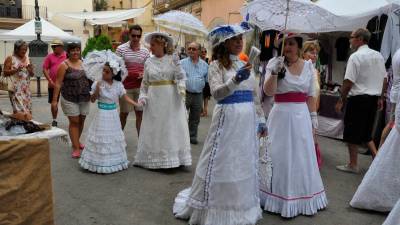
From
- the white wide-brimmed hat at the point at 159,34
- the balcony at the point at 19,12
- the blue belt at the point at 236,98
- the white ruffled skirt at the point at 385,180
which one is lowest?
the white ruffled skirt at the point at 385,180

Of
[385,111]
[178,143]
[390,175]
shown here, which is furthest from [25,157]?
[385,111]

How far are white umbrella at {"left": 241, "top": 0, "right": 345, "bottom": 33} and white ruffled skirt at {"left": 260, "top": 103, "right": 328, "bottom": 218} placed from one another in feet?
3.06

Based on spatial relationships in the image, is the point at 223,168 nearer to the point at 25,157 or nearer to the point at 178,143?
the point at 25,157

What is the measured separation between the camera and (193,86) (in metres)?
7.65

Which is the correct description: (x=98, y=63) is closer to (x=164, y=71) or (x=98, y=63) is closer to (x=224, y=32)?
(x=164, y=71)

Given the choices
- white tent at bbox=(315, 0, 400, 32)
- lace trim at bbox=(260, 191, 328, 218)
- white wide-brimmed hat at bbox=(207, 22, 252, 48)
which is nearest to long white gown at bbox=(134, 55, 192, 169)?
lace trim at bbox=(260, 191, 328, 218)

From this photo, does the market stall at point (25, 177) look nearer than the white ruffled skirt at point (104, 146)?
Yes

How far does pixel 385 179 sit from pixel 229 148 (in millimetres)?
1768

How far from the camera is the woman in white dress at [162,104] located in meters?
5.54

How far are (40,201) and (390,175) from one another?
10.7ft

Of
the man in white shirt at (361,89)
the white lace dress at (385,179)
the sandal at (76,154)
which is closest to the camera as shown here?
the white lace dress at (385,179)

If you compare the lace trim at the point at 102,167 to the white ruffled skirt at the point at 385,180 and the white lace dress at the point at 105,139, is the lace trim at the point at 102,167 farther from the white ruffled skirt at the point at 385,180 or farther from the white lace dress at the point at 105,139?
the white ruffled skirt at the point at 385,180

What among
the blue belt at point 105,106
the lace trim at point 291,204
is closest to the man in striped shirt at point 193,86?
the blue belt at point 105,106

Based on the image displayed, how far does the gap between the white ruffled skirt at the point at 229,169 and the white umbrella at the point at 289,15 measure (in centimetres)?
117
